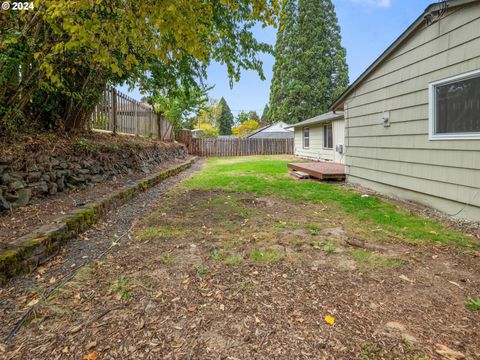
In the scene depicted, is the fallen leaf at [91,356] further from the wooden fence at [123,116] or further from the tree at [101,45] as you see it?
the wooden fence at [123,116]

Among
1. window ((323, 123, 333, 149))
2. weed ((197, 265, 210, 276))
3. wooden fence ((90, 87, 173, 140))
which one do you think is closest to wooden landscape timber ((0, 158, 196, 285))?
weed ((197, 265, 210, 276))

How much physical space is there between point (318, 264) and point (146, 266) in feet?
5.17

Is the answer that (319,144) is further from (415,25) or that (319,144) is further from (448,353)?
(448,353)

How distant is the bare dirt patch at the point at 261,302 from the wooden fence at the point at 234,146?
16.0 meters

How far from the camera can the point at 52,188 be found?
12.6ft

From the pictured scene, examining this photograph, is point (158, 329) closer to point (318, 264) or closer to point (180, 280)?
point (180, 280)

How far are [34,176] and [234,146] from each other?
16.5 metres

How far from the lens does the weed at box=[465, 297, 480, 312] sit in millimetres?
1866

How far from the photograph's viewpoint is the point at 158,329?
1.70m

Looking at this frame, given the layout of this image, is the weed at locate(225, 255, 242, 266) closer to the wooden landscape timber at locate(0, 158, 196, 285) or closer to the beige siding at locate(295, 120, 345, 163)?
the wooden landscape timber at locate(0, 158, 196, 285)

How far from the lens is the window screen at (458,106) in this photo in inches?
139

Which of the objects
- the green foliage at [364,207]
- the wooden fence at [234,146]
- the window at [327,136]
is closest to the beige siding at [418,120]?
the green foliage at [364,207]

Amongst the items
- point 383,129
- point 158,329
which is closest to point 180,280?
point 158,329

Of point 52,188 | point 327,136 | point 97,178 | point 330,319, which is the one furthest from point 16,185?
point 327,136
